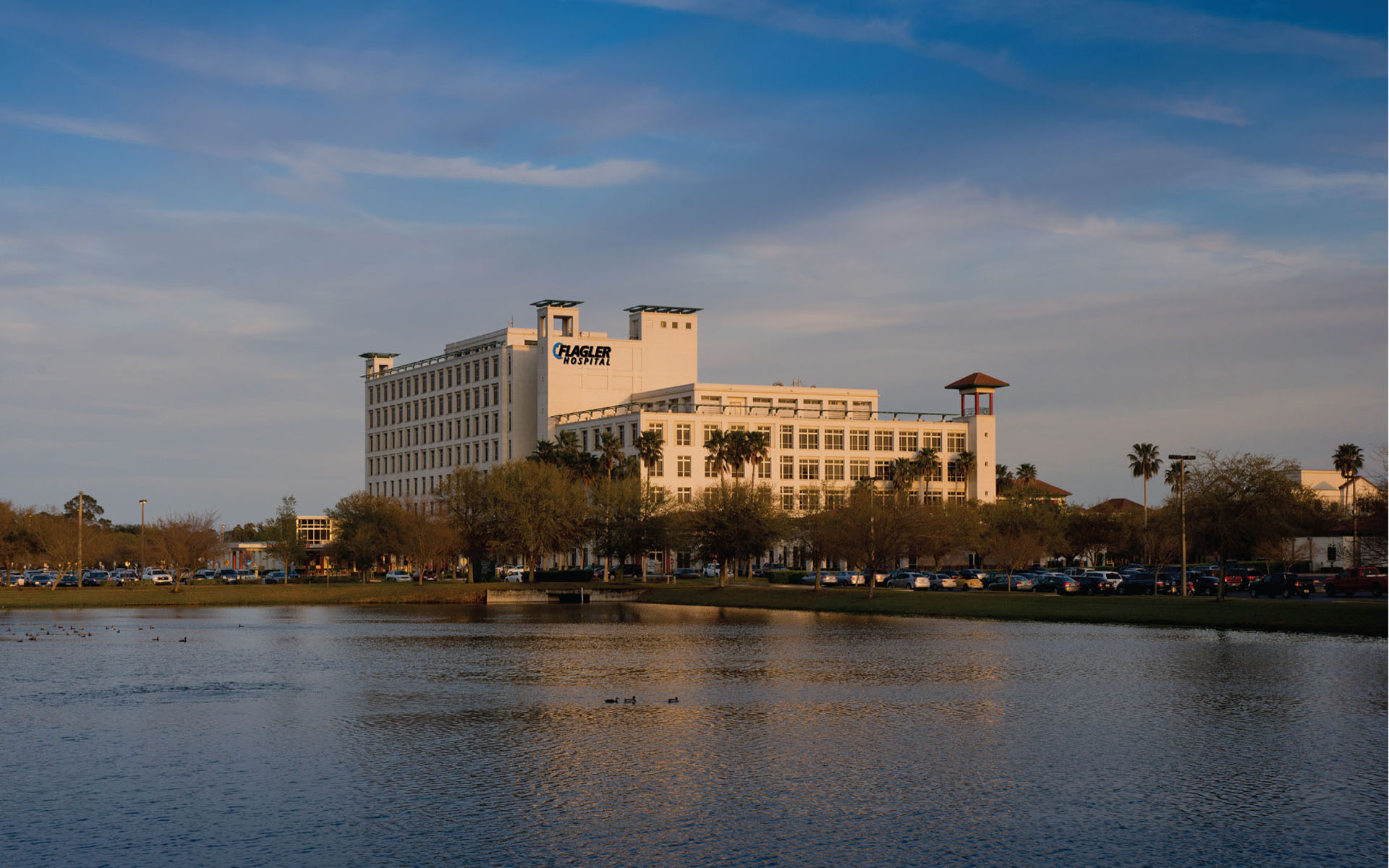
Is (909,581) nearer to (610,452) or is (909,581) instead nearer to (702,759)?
(610,452)

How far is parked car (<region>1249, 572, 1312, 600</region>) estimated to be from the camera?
77.4 m

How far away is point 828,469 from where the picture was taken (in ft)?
546

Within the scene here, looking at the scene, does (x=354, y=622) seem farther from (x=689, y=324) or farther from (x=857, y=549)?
(x=689, y=324)

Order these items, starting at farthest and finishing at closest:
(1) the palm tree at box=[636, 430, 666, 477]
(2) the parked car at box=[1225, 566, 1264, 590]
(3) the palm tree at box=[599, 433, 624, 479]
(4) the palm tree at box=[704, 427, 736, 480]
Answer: (4) the palm tree at box=[704, 427, 736, 480] < (1) the palm tree at box=[636, 430, 666, 477] < (3) the palm tree at box=[599, 433, 624, 479] < (2) the parked car at box=[1225, 566, 1264, 590]

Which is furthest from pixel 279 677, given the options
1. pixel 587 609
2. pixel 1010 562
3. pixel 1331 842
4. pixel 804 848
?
pixel 1010 562

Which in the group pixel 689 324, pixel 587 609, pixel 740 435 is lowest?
pixel 587 609

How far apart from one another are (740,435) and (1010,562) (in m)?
40.9

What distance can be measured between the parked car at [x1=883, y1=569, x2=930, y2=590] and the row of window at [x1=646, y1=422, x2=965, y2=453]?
57.5 meters

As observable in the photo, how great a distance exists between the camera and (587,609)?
88062 millimetres

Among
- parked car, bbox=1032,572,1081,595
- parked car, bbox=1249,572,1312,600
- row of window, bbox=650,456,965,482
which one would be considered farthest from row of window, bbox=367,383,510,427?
parked car, bbox=1249,572,1312,600

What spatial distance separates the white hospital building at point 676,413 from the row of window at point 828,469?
163 millimetres

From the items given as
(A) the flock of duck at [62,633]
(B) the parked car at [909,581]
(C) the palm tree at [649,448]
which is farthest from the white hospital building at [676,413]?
(A) the flock of duck at [62,633]

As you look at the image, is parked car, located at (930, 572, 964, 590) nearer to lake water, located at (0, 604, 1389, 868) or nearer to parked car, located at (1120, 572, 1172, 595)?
parked car, located at (1120, 572, 1172, 595)

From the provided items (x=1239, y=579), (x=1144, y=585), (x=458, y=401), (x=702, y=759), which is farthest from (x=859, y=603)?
(x=458, y=401)
